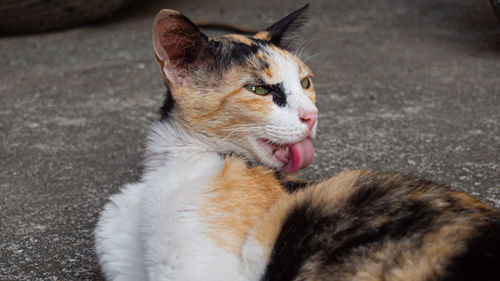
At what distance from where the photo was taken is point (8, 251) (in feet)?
7.82

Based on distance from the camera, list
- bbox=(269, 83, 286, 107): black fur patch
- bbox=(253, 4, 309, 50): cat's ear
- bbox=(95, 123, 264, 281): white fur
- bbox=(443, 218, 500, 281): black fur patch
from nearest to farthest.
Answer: bbox=(443, 218, 500, 281): black fur patch
bbox=(95, 123, 264, 281): white fur
bbox=(269, 83, 286, 107): black fur patch
bbox=(253, 4, 309, 50): cat's ear

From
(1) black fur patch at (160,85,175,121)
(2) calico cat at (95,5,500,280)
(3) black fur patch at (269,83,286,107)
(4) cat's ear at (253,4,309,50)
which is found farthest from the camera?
(4) cat's ear at (253,4,309,50)

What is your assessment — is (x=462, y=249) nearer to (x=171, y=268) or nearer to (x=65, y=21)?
(x=171, y=268)

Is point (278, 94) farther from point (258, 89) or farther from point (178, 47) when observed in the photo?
point (178, 47)

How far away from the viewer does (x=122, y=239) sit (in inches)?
76.4

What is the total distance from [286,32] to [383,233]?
1247 mm

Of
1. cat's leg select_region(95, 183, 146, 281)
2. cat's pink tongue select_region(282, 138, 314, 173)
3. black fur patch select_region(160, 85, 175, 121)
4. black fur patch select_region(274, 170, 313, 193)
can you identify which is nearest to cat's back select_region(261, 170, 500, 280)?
black fur patch select_region(274, 170, 313, 193)

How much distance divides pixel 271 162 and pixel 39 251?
3.93 feet

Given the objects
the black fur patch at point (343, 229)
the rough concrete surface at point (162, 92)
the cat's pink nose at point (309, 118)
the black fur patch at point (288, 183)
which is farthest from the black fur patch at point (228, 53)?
the rough concrete surface at point (162, 92)

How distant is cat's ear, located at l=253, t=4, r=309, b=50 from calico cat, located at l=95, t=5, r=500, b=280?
0.05 metres

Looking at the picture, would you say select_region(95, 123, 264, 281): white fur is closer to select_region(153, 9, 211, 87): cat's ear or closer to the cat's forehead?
select_region(153, 9, 211, 87): cat's ear

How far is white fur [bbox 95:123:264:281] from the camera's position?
5.47 feet

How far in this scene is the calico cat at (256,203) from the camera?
1.46 metres

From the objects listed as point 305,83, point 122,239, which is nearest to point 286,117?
point 305,83
